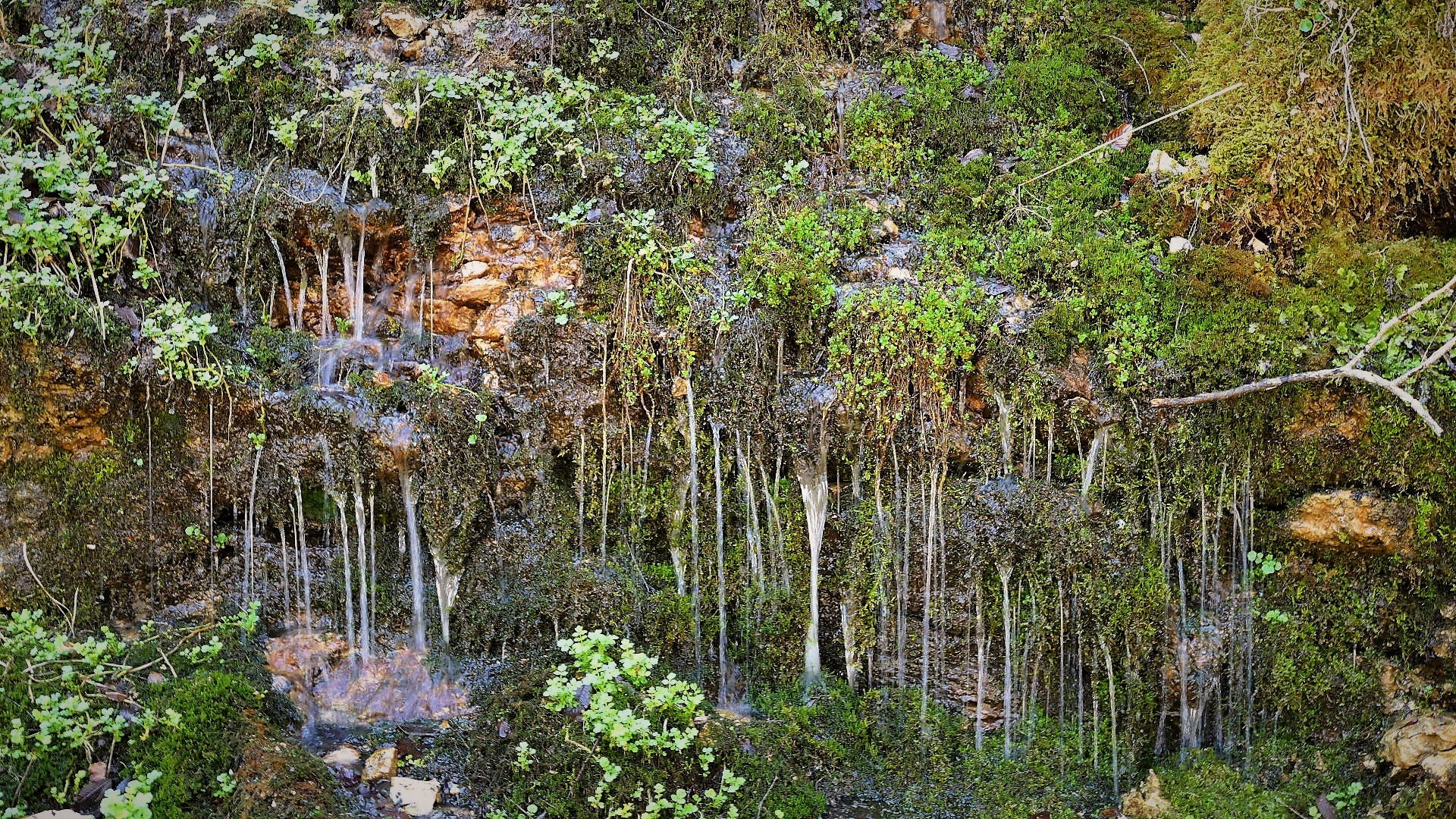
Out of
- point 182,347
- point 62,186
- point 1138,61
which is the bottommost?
point 182,347

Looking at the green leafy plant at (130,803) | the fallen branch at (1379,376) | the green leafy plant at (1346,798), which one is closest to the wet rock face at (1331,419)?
the fallen branch at (1379,376)

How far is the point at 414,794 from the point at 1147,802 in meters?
3.93

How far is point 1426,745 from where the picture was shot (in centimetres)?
496

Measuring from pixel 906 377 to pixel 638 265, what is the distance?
187 cm

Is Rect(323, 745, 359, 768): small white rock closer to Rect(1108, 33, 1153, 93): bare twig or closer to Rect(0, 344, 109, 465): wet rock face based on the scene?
Rect(0, 344, 109, 465): wet rock face

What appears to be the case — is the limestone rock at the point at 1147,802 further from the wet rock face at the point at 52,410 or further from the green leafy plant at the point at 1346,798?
the wet rock face at the point at 52,410

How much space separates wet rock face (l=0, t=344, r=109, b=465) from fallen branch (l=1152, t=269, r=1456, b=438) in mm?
6374

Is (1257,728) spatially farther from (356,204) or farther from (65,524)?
(65,524)

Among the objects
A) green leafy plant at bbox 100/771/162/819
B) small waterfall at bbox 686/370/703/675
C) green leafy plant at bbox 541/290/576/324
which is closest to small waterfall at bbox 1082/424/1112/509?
small waterfall at bbox 686/370/703/675

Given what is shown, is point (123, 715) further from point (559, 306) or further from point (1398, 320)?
point (1398, 320)

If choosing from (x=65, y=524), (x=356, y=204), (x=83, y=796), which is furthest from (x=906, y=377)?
(x=65, y=524)

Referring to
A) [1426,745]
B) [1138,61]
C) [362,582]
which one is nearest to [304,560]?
[362,582]

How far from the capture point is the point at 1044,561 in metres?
5.67

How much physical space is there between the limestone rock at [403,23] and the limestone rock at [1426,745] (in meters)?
8.11
